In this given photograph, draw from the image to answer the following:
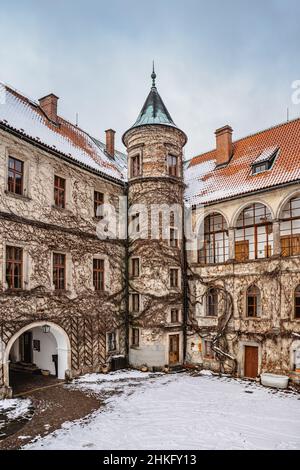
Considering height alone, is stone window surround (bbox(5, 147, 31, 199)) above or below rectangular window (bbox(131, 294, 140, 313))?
above

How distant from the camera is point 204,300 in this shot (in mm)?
20453

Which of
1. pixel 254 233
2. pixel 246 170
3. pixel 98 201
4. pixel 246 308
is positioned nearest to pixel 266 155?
pixel 246 170

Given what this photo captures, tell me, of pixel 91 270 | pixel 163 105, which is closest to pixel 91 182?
pixel 91 270

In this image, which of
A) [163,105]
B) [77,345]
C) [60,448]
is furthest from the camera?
[163,105]

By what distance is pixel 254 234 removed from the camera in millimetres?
19141

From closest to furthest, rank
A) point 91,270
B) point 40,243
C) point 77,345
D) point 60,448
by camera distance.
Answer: point 60,448 → point 40,243 → point 77,345 → point 91,270

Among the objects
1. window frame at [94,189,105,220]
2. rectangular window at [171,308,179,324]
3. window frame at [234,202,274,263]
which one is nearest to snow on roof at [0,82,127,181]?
window frame at [94,189,105,220]

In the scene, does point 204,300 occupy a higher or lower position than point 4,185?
lower

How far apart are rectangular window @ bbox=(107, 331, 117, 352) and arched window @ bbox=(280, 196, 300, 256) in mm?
10038

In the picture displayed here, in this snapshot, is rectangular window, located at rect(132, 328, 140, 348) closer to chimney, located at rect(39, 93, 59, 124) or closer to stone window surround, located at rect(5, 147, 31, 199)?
stone window surround, located at rect(5, 147, 31, 199)

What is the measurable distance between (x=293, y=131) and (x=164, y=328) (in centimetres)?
1318

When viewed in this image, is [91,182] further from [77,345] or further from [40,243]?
[77,345]

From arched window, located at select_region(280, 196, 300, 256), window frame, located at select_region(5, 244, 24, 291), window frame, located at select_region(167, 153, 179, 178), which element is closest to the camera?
window frame, located at select_region(5, 244, 24, 291)

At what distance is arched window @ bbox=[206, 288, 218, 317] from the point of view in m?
20.0
